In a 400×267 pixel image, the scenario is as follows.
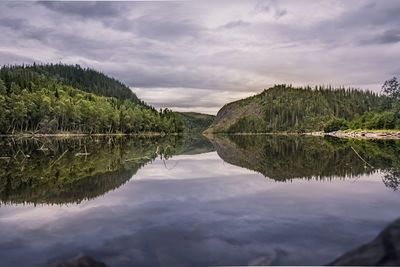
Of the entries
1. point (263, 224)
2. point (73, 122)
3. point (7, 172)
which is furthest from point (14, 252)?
point (73, 122)

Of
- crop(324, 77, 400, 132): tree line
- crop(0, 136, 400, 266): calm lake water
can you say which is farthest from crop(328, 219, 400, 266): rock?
crop(324, 77, 400, 132): tree line

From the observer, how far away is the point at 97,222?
7070mm

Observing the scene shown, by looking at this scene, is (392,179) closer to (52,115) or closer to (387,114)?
(387,114)

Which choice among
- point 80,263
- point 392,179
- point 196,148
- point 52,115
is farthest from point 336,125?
point 80,263

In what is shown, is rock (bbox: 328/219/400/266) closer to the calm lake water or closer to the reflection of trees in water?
the calm lake water

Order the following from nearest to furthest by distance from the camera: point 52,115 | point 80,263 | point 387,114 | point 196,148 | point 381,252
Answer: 1. point 381,252
2. point 80,263
3. point 196,148
4. point 387,114
5. point 52,115

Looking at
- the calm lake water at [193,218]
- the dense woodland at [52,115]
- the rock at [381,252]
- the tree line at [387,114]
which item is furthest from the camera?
the dense woodland at [52,115]

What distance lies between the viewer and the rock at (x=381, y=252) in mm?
3682

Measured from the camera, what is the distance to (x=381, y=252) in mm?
3852

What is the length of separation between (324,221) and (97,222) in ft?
17.3

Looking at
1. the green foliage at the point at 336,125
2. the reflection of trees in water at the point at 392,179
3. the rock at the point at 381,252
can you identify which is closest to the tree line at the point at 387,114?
the green foliage at the point at 336,125

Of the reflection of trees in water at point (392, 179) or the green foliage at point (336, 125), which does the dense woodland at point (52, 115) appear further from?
the green foliage at point (336, 125)

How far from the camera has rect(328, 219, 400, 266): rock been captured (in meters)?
3.68

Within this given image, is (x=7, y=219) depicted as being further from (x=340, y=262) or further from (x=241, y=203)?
(x=340, y=262)
